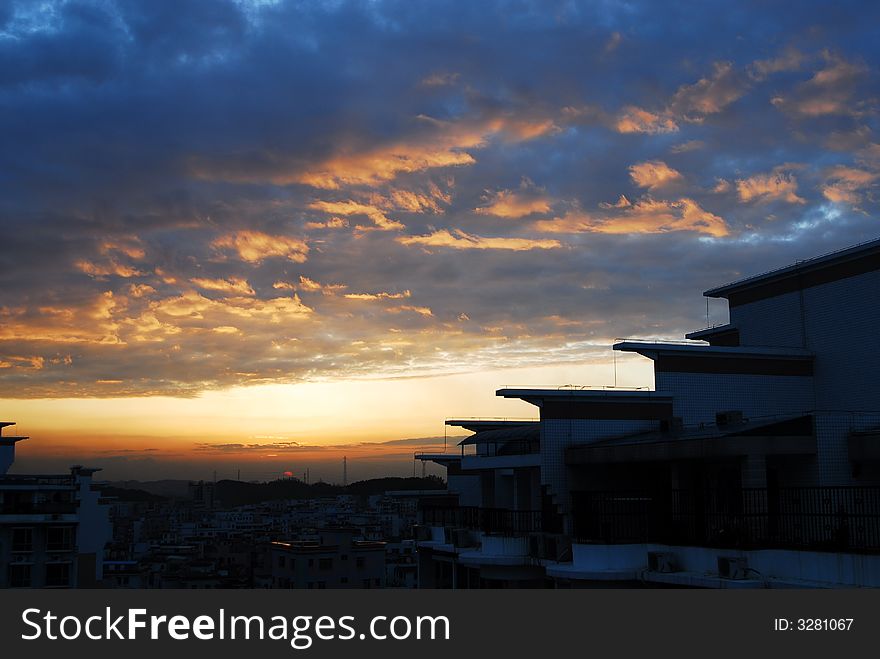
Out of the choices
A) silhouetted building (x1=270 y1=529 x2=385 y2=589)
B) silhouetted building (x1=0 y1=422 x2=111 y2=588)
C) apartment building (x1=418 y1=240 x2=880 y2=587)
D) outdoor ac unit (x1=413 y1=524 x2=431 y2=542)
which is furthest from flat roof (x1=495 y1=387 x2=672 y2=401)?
silhouetted building (x1=270 y1=529 x2=385 y2=589)

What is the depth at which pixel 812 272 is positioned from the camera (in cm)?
3072

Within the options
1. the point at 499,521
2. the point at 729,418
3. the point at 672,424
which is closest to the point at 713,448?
the point at 729,418

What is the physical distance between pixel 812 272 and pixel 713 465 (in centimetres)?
916

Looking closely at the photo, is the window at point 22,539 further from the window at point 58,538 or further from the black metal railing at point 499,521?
the black metal railing at point 499,521

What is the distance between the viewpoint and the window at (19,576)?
186 ft

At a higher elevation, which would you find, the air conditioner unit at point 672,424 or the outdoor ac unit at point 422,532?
the air conditioner unit at point 672,424

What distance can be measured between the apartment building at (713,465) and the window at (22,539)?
34.8 m

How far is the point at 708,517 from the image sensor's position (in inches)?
909

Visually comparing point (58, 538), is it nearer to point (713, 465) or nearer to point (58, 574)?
point (58, 574)

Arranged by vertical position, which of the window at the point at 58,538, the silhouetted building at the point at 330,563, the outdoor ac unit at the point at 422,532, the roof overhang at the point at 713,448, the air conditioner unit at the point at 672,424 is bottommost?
the silhouetted building at the point at 330,563

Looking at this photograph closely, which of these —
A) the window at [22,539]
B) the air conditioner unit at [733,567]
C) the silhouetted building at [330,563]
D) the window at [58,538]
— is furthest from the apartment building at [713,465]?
the silhouetted building at [330,563]
